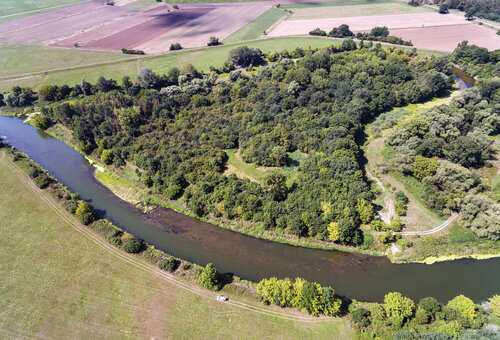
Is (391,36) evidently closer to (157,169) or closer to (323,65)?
(323,65)

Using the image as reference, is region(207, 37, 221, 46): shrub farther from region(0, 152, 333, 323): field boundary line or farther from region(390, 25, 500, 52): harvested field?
region(0, 152, 333, 323): field boundary line

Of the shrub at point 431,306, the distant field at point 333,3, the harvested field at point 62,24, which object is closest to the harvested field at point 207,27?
the distant field at point 333,3

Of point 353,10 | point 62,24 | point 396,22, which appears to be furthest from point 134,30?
point 396,22

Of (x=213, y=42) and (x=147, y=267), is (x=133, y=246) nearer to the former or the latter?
(x=147, y=267)

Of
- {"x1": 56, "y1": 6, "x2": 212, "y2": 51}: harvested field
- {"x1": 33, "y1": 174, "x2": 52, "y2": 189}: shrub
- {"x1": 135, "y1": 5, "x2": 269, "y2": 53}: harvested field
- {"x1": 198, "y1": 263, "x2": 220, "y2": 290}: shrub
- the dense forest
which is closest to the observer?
{"x1": 198, "y1": 263, "x2": 220, "y2": 290}: shrub

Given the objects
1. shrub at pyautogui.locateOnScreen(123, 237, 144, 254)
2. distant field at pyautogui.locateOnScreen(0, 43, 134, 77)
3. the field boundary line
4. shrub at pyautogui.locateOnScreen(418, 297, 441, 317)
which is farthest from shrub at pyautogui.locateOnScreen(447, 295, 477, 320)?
distant field at pyautogui.locateOnScreen(0, 43, 134, 77)

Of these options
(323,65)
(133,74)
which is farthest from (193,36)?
(323,65)

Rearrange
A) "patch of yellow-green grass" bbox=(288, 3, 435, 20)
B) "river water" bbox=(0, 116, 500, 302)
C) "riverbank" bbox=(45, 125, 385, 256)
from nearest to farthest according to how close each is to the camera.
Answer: "river water" bbox=(0, 116, 500, 302) < "riverbank" bbox=(45, 125, 385, 256) < "patch of yellow-green grass" bbox=(288, 3, 435, 20)
